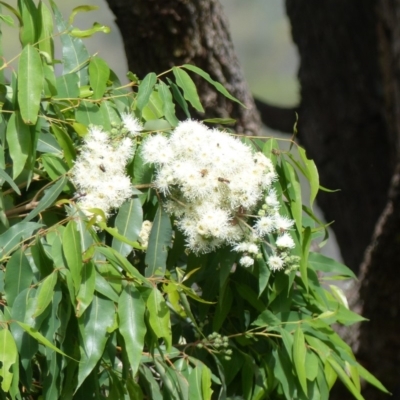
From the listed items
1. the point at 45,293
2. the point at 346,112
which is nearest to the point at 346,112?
the point at 346,112

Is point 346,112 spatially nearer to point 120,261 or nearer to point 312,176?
point 312,176

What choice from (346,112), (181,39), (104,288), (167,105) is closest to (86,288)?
(104,288)

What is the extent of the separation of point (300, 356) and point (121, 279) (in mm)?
211

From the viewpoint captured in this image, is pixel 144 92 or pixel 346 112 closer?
pixel 144 92

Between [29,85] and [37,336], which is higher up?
[29,85]

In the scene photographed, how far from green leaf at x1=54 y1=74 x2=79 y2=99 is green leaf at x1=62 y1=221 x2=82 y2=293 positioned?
201 millimetres

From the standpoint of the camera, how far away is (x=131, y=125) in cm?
72

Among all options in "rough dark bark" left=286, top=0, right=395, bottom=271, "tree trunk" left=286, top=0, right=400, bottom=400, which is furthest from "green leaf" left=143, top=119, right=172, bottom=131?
"rough dark bark" left=286, top=0, right=395, bottom=271

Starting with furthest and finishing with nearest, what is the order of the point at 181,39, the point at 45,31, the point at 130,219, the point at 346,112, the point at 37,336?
the point at 346,112 → the point at 181,39 → the point at 45,31 → the point at 130,219 → the point at 37,336

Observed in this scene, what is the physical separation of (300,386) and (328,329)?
66 mm

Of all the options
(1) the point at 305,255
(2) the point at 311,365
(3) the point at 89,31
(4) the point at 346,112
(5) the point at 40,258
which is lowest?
(4) the point at 346,112

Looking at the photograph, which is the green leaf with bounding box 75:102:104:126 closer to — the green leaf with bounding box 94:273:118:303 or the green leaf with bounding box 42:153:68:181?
the green leaf with bounding box 42:153:68:181

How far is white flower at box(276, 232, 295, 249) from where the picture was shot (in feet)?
Result: 2.39

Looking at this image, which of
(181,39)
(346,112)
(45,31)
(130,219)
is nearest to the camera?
(130,219)
